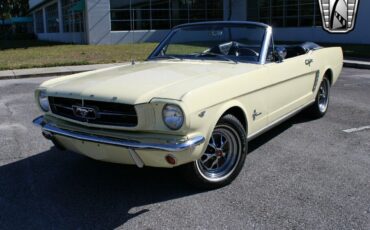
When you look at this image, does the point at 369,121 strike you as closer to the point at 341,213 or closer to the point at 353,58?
the point at 341,213

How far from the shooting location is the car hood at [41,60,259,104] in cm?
377

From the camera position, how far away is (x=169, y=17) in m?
31.6

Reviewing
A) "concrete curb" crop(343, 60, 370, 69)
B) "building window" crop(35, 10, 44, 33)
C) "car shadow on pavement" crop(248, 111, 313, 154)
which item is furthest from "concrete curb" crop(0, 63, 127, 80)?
"building window" crop(35, 10, 44, 33)

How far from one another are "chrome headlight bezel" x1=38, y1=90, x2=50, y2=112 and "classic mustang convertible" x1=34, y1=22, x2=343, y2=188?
11 mm

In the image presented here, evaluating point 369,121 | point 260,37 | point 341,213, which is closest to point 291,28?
point 369,121

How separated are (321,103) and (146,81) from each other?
3824mm

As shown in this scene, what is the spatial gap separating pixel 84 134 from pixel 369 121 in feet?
15.2

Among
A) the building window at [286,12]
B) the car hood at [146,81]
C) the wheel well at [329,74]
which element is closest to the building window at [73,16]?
the building window at [286,12]

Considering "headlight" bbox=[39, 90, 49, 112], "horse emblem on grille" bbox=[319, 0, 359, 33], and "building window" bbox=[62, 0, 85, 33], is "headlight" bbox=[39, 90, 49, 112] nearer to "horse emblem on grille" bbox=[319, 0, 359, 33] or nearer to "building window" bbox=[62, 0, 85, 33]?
"horse emblem on grille" bbox=[319, 0, 359, 33]

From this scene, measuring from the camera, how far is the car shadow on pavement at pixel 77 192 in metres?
3.69

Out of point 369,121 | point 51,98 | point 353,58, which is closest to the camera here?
point 51,98

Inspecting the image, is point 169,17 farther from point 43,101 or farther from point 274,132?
point 43,101

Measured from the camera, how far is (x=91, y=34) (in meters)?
29.1

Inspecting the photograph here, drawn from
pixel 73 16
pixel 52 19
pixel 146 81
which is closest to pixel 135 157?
pixel 146 81
